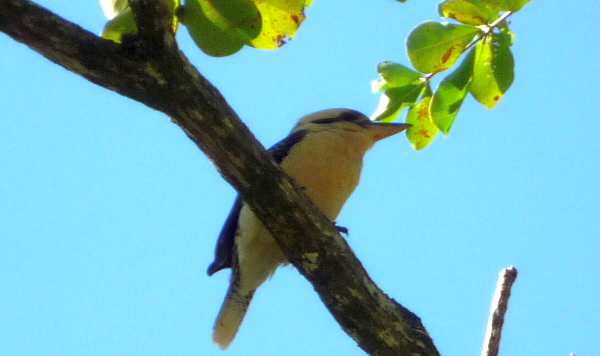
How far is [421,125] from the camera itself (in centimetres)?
445

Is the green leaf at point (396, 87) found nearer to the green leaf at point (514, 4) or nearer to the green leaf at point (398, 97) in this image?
the green leaf at point (398, 97)

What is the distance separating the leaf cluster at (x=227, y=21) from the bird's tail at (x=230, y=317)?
275 centimetres

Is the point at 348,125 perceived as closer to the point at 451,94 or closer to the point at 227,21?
the point at 451,94

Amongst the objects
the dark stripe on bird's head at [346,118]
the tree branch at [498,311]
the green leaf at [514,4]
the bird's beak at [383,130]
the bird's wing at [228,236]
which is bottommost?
the tree branch at [498,311]

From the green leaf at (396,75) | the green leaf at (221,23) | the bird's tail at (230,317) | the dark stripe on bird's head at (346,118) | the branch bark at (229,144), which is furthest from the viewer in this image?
the dark stripe on bird's head at (346,118)

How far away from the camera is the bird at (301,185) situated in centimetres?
601

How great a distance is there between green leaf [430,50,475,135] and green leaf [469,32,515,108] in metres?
0.03

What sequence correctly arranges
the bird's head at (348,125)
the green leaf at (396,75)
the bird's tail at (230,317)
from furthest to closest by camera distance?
the bird's head at (348,125)
the bird's tail at (230,317)
the green leaf at (396,75)

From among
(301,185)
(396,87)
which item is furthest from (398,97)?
(301,185)

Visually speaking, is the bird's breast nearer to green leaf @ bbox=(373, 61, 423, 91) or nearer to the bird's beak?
the bird's beak

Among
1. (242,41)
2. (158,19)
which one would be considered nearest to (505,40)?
(242,41)

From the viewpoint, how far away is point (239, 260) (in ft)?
20.3

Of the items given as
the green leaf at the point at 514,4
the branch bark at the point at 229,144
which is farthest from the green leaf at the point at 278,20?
the green leaf at the point at 514,4

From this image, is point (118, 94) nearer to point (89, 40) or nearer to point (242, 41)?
point (89, 40)
